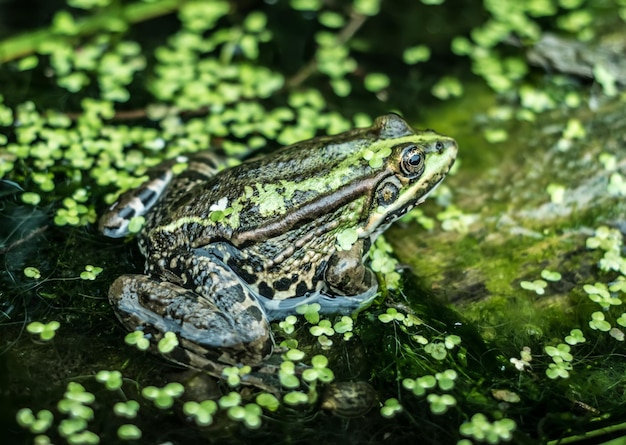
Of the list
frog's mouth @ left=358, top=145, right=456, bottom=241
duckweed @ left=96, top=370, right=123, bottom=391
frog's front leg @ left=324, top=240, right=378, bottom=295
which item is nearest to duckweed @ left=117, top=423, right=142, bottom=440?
duckweed @ left=96, top=370, right=123, bottom=391

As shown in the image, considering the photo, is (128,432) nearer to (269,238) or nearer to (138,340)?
(138,340)

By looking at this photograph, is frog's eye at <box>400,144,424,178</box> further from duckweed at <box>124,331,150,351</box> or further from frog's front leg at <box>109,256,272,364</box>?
duckweed at <box>124,331,150,351</box>

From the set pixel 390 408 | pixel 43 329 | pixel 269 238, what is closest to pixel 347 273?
pixel 269 238

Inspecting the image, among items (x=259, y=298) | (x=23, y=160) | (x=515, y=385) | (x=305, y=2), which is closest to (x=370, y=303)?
Result: (x=259, y=298)

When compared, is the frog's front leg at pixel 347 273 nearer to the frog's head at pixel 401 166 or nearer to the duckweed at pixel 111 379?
the frog's head at pixel 401 166

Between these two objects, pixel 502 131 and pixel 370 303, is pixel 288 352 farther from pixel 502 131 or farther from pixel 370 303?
pixel 502 131

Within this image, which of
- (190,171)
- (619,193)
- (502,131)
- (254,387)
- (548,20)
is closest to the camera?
(254,387)
